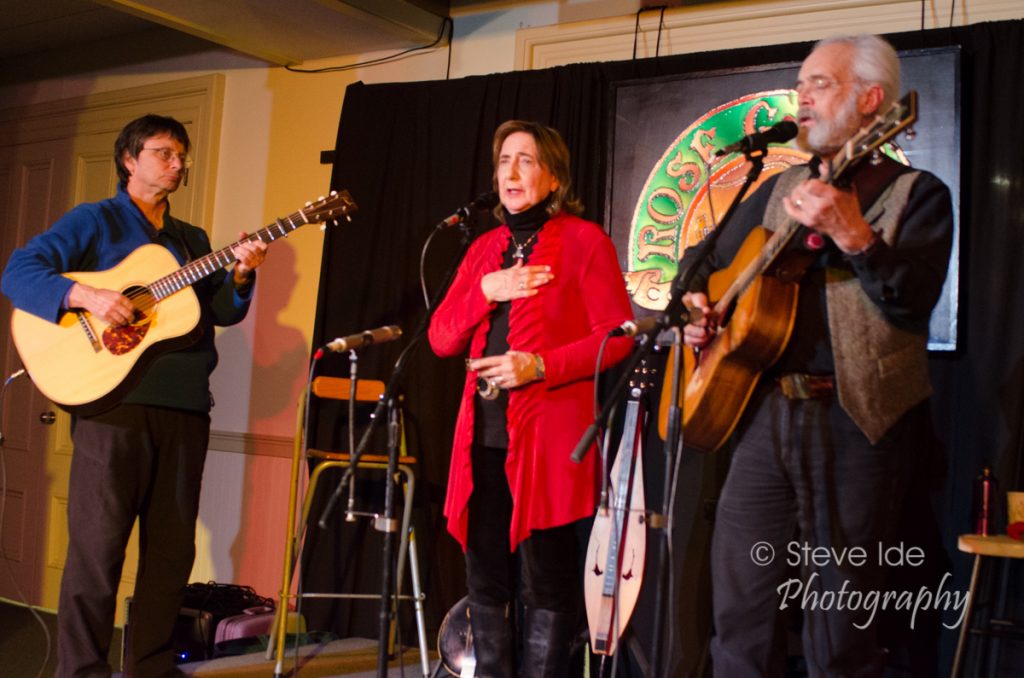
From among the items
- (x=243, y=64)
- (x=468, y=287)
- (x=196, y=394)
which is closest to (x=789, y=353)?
(x=468, y=287)

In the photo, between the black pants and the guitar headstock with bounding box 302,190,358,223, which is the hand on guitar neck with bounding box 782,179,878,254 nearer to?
the black pants

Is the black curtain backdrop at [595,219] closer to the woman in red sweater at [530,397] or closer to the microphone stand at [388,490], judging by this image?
the woman in red sweater at [530,397]

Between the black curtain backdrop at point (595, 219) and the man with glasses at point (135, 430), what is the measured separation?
3.36 ft

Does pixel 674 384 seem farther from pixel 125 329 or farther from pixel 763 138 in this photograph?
pixel 125 329

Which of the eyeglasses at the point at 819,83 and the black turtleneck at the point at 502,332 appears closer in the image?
the eyeglasses at the point at 819,83

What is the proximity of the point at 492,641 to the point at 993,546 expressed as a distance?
1442mm

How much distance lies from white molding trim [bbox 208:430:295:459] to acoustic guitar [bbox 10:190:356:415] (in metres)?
1.62

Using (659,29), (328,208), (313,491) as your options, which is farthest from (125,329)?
(659,29)

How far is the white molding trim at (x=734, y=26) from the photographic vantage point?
3508 mm

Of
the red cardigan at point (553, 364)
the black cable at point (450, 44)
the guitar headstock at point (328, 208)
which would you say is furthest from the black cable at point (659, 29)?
the guitar headstock at point (328, 208)

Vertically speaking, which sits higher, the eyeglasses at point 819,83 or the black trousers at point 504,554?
the eyeglasses at point 819,83

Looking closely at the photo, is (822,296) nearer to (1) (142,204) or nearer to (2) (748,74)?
(2) (748,74)

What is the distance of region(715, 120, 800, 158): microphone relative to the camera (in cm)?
222

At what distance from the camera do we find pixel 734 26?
388cm
